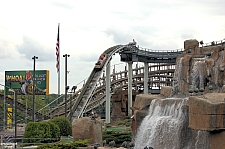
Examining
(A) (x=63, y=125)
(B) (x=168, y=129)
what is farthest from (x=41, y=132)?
(B) (x=168, y=129)

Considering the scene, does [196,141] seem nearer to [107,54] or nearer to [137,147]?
[137,147]

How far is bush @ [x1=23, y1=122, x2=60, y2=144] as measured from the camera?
29692 millimetres

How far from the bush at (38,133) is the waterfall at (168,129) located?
6.86 metres

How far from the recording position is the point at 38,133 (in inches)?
1189

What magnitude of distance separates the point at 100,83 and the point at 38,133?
41.2 meters

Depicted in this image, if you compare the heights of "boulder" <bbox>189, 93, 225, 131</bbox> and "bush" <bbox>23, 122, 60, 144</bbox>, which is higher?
"boulder" <bbox>189, 93, 225, 131</bbox>

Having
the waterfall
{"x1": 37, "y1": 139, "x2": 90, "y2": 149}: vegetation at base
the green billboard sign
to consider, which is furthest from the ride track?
{"x1": 37, "y1": 139, "x2": 90, "y2": 149}: vegetation at base

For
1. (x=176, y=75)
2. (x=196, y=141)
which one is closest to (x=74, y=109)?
(x=176, y=75)

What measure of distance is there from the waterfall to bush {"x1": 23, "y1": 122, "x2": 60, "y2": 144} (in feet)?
22.5

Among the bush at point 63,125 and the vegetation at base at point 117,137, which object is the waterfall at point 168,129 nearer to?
the vegetation at base at point 117,137

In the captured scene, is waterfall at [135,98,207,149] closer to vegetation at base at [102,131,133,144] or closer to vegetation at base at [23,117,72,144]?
vegetation at base at [102,131,133,144]

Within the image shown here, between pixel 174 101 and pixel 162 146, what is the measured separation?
11.8 ft

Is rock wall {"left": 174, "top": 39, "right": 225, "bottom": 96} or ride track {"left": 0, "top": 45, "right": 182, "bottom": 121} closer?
rock wall {"left": 174, "top": 39, "right": 225, "bottom": 96}

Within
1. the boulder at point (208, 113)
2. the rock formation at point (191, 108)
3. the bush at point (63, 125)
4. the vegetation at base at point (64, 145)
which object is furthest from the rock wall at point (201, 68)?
the vegetation at base at point (64, 145)
